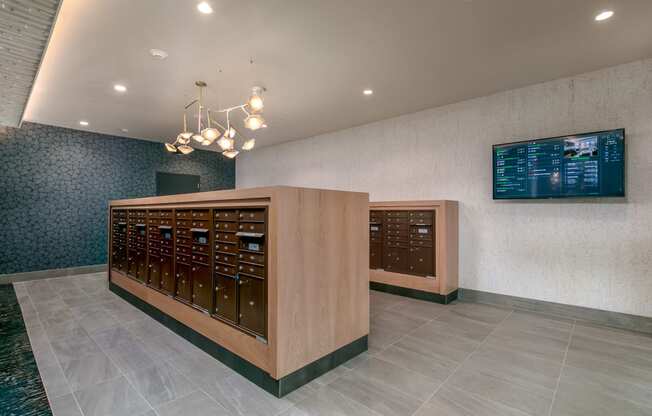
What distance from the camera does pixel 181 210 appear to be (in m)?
2.93

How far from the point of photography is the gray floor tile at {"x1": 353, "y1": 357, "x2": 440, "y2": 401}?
195 centimetres

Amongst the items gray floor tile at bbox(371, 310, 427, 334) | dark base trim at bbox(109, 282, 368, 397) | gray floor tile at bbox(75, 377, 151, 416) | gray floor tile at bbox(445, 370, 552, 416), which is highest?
dark base trim at bbox(109, 282, 368, 397)

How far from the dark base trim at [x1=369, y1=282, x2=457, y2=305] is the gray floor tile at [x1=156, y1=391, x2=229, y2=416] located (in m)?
2.94

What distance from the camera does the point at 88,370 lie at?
2.20m

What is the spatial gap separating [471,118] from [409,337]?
9.86 ft

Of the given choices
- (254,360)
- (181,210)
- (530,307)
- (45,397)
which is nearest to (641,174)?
(530,307)

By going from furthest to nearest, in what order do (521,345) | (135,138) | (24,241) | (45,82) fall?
(135,138), (24,241), (45,82), (521,345)

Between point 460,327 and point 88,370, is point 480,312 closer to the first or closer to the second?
point 460,327

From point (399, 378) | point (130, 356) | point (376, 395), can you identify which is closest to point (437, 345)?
point (399, 378)

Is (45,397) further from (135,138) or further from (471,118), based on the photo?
(135,138)

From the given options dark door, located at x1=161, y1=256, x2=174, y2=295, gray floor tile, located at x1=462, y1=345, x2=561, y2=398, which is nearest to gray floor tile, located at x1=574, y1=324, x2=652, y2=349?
gray floor tile, located at x1=462, y1=345, x2=561, y2=398

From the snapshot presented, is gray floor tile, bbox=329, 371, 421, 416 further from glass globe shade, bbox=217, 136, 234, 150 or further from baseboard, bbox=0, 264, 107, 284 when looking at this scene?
baseboard, bbox=0, 264, 107, 284

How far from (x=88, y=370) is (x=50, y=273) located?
4.30 m

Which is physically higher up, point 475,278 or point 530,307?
point 475,278
